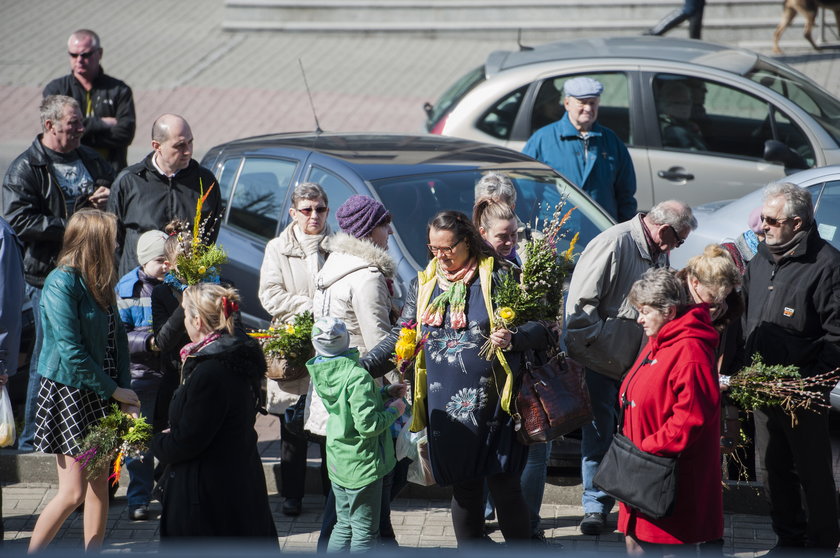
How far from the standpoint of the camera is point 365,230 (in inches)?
227

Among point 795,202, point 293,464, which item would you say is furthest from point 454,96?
point 795,202

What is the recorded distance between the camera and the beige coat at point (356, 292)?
5559 millimetres

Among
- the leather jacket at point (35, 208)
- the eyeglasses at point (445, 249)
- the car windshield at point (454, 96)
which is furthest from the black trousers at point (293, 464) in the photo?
the car windshield at point (454, 96)

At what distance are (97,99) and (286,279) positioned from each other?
3116mm

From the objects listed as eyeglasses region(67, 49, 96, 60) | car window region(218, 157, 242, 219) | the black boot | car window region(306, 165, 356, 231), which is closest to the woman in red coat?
car window region(306, 165, 356, 231)

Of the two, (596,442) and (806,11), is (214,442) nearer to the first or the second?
(596,442)

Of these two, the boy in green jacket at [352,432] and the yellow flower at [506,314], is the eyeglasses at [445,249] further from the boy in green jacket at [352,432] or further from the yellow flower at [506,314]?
the boy in green jacket at [352,432]

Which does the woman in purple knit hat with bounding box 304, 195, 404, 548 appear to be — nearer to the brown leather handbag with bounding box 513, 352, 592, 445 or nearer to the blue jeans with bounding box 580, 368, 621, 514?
the brown leather handbag with bounding box 513, 352, 592, 445

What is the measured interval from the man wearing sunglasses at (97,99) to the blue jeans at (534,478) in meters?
4.43

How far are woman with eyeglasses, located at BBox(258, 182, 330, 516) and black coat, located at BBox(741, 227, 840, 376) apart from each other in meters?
2.43

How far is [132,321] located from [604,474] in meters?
2.83

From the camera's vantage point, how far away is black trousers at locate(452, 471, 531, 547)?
5195 millimetres

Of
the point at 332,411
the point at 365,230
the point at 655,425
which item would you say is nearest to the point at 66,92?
the point at 365,230

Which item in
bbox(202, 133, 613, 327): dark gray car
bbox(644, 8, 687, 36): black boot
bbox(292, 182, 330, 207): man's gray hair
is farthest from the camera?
bbox(644, 8, 687, 36): black boot
